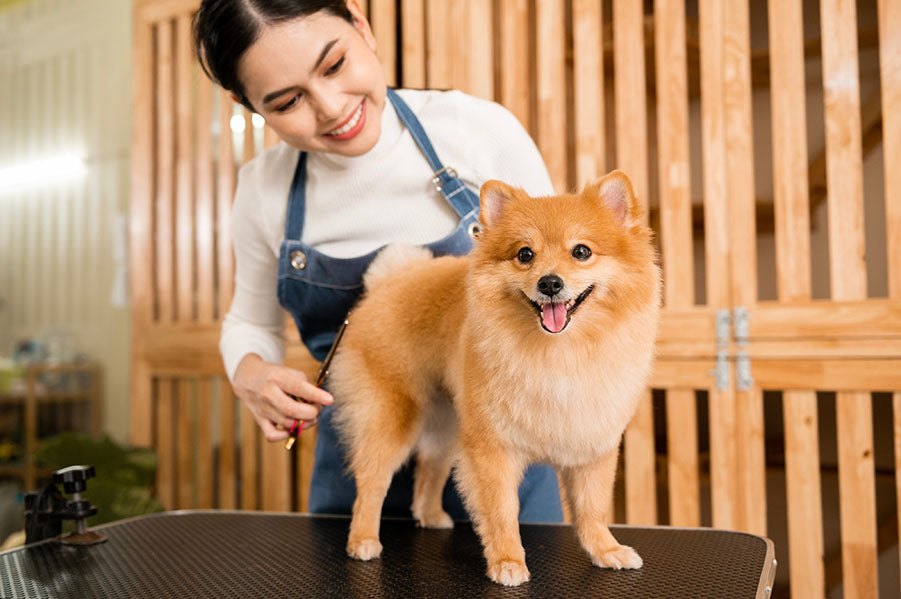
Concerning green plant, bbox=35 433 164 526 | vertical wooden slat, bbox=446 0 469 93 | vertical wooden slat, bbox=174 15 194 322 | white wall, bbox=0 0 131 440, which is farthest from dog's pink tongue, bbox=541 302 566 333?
white wall, bbox=0 0 131 440

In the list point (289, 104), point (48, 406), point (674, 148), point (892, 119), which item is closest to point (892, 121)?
point (892, 119)

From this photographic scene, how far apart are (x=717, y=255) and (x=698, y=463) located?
727 millimetres

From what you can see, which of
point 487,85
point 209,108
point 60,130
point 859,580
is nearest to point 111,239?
point 60,130

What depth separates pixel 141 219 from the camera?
3.85m

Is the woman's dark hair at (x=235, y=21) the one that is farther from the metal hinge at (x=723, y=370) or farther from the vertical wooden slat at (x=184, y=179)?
the vertical wooden slat at (x=184, y=179)

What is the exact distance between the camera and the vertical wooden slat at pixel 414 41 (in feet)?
9.91

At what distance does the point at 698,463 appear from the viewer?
2549mm

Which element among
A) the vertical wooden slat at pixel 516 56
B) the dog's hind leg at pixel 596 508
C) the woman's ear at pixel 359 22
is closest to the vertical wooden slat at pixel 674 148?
the vertical wooden slat at pixel 516 56

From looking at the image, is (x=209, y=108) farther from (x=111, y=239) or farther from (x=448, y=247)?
(x=448, y=247)

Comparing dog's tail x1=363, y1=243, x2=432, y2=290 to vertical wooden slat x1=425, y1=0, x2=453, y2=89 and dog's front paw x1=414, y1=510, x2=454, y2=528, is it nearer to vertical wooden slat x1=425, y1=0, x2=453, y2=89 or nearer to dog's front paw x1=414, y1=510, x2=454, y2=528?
dog's front paw x1=414, y1=510, x2=454, y2=528

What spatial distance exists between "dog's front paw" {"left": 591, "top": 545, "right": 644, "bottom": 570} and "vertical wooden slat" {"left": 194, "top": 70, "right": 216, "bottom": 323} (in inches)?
115

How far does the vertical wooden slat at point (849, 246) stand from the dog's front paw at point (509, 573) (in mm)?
1667

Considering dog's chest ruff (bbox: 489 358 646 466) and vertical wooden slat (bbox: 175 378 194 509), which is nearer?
dog's chest ruff (bbox: 489 358 646 466)

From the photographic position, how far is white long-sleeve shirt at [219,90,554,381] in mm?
1385
